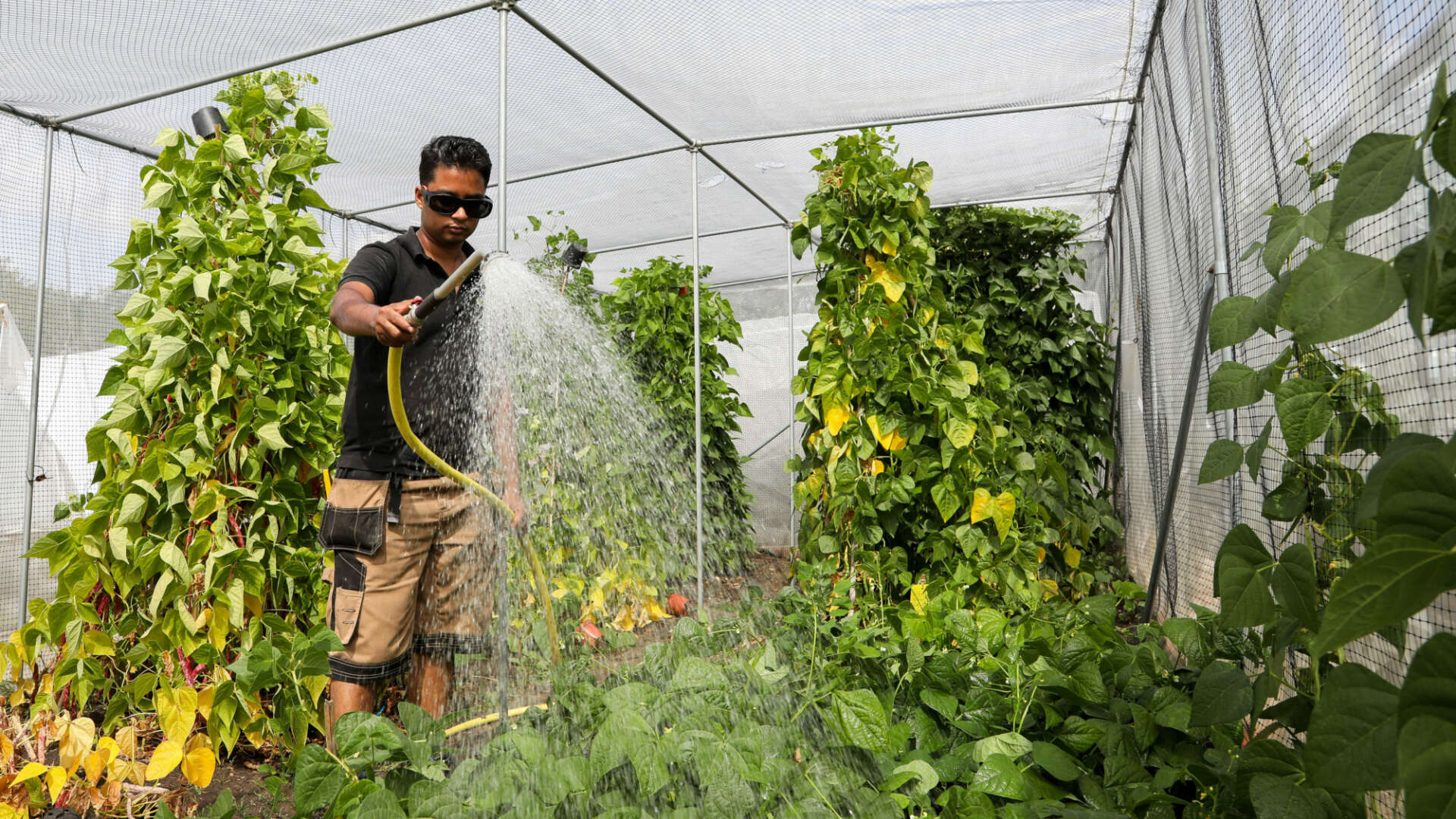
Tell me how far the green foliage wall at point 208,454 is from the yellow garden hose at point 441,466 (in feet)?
2.05

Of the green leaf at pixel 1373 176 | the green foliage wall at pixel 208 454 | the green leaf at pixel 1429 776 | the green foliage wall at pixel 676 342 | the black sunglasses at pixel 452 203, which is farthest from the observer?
the green foliage wall at pixel 676 342

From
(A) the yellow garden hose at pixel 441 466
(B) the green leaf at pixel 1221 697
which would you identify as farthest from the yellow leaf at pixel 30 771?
(B) the green leaf at pixel 1221 697

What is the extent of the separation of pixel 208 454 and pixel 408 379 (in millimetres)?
756

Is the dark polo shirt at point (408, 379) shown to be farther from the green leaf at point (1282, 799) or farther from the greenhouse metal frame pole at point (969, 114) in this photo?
the greenhouse metal frame pole at point (969, 114)

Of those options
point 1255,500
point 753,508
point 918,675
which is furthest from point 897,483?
point 753,508

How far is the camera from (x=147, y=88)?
2535 mm

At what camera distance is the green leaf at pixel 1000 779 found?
1.02 metres

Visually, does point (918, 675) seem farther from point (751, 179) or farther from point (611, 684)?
point (751, 179)

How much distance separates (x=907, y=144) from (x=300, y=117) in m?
2.35

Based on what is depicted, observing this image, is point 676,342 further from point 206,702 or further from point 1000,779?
point 1000,779

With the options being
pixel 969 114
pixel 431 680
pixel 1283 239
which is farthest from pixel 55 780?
pixel 969 114

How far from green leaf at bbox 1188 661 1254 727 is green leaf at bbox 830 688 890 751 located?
38 centimetres

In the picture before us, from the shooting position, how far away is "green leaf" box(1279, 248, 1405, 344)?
1.90 feet

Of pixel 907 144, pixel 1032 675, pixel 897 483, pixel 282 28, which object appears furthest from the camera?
pixel 907 144
